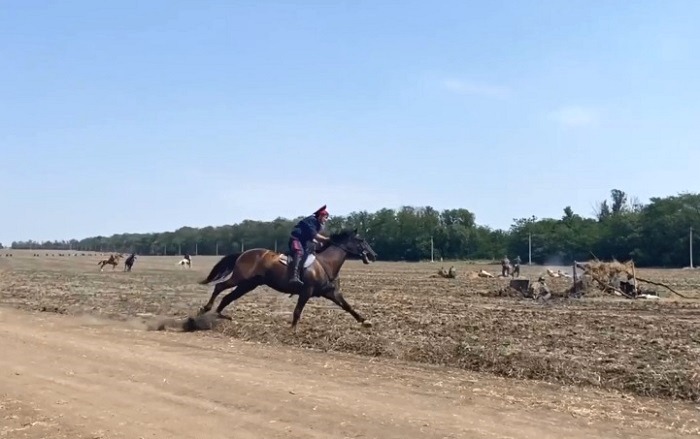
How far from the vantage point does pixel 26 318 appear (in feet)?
73.0

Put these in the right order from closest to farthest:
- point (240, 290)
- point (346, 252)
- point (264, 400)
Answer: point (264, 400)
point (346, 252)
point (240, 290)

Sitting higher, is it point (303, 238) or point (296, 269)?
point (303, 238)

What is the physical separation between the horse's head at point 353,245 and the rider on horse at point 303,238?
636 millimetres

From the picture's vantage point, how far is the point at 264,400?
10.4 metres

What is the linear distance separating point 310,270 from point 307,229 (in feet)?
3.06

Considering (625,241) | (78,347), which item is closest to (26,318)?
(78,347)

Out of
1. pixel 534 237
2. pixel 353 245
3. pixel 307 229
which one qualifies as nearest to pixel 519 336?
pixel 353 245

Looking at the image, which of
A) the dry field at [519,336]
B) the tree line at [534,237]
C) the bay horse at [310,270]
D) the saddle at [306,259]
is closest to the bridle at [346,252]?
the bay horse at [310,270]

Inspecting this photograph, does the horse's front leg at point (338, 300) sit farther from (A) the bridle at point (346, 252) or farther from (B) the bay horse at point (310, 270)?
(A) the bridle at point (346, 252)

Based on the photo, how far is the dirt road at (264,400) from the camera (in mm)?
8820

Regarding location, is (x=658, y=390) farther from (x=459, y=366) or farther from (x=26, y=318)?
(x=26, y=318)

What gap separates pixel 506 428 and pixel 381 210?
81.3m

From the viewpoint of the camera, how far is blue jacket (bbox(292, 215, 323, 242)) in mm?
18484

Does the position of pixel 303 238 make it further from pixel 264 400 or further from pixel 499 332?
pixel 264 400
